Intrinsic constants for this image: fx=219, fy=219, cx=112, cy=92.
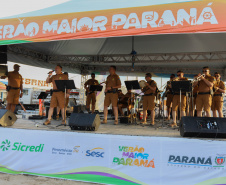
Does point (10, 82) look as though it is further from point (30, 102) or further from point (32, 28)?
point (30, 102)

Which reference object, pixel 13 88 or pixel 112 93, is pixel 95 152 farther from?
pixel 13 88

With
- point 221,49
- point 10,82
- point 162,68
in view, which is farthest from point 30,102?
point 221,49

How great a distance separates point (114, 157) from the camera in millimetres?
3512

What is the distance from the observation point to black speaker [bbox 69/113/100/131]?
4170 mm

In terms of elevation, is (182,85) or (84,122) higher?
(182,85)

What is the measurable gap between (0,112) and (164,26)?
3.83 meters

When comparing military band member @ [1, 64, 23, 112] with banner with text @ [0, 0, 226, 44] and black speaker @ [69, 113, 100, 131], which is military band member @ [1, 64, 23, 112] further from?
black speaker @ [69, 113, 100, 131]

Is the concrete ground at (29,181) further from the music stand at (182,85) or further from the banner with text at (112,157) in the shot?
the music stand at (182,85)

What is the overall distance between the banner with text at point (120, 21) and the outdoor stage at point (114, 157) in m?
1.72

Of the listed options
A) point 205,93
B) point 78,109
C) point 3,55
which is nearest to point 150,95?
point 205,93

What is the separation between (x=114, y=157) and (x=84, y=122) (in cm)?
103

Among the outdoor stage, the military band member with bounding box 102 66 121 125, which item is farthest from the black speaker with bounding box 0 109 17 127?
the military band member with bounding box 102 66 121 125

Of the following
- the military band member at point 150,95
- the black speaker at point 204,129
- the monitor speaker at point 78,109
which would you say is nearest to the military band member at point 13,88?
the monitor speaker at point 78,109

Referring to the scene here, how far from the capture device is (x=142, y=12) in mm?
3635
